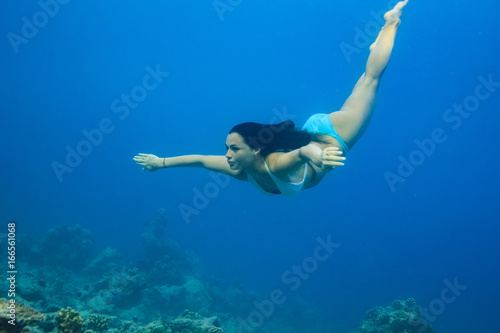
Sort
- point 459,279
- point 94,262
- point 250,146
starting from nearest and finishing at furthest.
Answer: point 250,146
point 94,262
point 459,279

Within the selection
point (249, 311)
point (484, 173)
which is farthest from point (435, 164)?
point (249, 311)

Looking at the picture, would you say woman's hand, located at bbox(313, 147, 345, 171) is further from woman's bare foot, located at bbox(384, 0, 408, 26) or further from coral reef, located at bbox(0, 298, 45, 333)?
woman's bare foot, located at bbox(384, 0, 408, 26)

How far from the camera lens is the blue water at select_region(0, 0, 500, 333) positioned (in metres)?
45.4

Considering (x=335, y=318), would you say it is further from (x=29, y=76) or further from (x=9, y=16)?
(x=29, y=76)

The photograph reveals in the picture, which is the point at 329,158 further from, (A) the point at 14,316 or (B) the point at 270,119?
(B) the point at 270,119

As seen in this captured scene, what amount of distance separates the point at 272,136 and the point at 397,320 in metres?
8.92

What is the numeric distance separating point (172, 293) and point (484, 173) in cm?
12288

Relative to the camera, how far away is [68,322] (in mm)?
4461

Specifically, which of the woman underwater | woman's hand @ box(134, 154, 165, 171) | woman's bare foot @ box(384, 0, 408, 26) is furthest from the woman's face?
Answer: woman's bare foot @ box(384, 0, 408, 26)

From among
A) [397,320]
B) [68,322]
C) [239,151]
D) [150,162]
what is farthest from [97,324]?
[397,320]

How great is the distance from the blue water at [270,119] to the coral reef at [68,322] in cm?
2221

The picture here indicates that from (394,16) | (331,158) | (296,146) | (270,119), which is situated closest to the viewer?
(331,158)

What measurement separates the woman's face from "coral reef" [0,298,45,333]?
3.61 m

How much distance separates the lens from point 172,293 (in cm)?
1420
